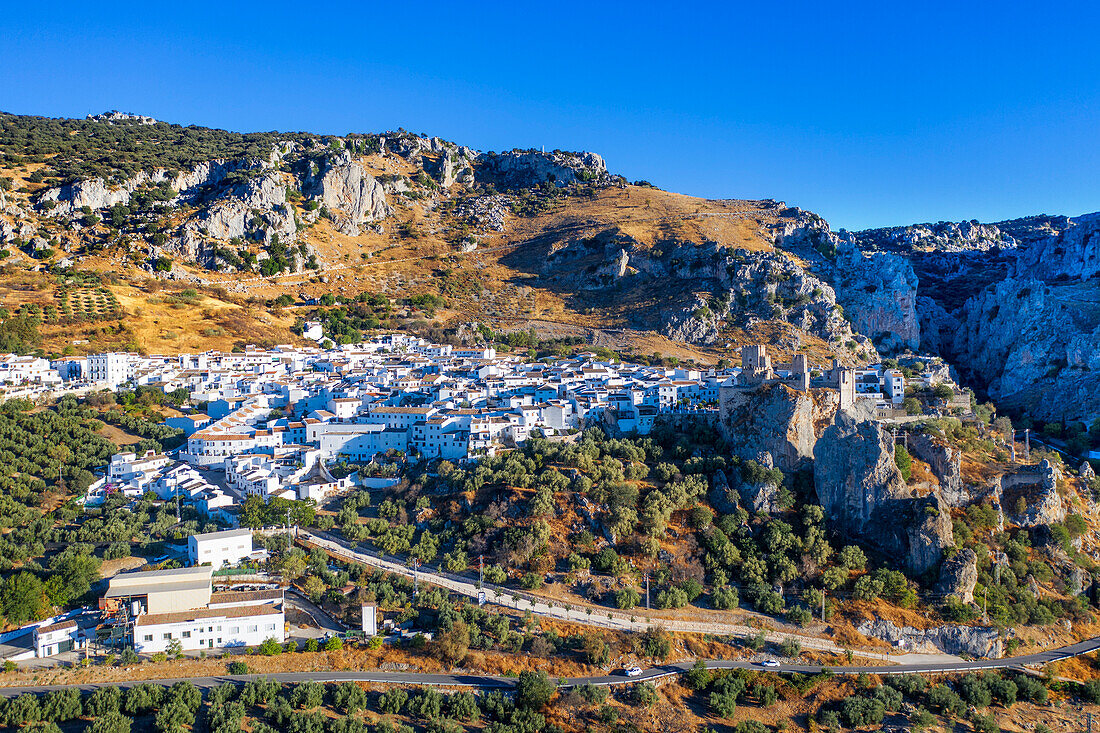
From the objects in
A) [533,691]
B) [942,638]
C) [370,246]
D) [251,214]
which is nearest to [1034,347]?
[942,638]

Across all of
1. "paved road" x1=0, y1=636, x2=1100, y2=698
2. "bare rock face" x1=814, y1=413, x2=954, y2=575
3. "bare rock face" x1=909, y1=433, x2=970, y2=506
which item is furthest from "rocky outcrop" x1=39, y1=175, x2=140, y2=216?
"bare rock face" x1=909, y1=433, x2=970, y2=506

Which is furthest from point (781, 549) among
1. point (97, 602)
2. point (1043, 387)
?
point (1043, 387)

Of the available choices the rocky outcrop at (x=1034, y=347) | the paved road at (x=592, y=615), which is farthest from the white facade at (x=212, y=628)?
the rocky outcrop at (x=1034, y=347)

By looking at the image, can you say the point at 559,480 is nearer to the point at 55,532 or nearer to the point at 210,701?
the point at 210,701

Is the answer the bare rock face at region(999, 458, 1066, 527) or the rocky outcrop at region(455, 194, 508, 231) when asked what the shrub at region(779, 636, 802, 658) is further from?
the rocky outcrop at region(455, 194, 508, 231)

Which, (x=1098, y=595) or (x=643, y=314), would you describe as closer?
(x=1098, y=595)

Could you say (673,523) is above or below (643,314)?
below

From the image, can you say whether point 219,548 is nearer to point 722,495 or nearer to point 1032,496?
point 722,495
